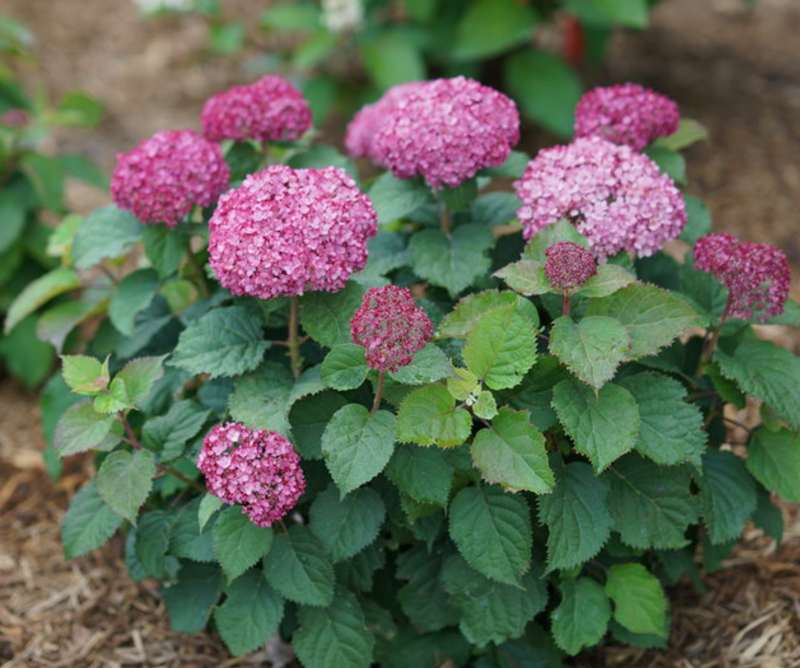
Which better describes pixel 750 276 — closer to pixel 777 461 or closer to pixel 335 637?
pixel 777 461

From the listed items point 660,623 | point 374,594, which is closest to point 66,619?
point 374,594

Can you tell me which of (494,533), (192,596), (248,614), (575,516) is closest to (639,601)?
(575,516)

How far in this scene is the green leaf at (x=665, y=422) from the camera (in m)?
1.99

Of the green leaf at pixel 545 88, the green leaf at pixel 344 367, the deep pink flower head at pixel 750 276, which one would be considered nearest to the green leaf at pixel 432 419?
the green leaf at pixel 344 367

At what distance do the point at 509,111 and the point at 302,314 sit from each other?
2.43ft

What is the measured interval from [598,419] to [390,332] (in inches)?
19.4

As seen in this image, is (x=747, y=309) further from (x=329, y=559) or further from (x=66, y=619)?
(x=66, y=619)

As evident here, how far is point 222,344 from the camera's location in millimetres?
2127

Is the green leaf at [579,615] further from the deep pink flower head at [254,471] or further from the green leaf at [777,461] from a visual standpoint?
the deep pink flower head at [254,471]

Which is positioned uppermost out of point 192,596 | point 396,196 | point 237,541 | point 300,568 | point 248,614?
point 396,196

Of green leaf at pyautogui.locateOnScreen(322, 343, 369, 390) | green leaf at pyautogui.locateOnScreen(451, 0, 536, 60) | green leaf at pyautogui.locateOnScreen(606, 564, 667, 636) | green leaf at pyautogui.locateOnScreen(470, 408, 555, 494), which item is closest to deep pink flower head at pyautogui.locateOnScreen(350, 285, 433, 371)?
green leaf at pyautogui.locateOnScreen(322, 343, 369, 390)

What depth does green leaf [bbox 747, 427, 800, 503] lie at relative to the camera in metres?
2.18

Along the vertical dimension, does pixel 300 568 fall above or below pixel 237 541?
below

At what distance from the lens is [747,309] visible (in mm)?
2121
